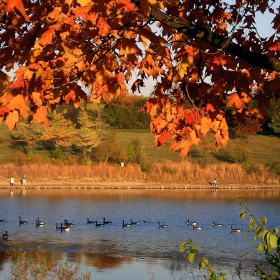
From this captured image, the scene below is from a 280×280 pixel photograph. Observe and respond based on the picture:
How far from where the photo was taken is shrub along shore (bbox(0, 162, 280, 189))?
4200 centimetres

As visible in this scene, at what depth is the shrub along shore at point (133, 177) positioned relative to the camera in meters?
42.0

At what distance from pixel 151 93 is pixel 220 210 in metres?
26.8

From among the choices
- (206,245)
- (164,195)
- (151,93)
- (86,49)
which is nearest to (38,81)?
(86,49)

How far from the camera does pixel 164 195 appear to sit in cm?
3762

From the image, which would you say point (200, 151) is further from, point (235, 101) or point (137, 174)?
point (235, 101)

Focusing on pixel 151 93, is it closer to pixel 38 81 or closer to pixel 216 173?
pixel 38 81

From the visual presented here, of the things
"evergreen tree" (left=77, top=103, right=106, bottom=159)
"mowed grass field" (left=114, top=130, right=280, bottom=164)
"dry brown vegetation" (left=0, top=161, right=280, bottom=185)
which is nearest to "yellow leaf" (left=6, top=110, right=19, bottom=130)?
"dry brown vegetation" (left=0, top=161, right=280, bottom=185)

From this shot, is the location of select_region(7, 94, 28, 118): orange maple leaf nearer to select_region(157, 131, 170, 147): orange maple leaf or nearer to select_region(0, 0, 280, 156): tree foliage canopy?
select_region(0, 0, 280, 156): tree foliage canopy

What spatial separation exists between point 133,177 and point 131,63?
125 feet

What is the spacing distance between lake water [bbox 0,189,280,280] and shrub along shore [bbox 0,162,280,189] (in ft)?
6.39

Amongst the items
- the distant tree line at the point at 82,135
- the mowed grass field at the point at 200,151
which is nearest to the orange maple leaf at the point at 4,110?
the distant tree line at the point at 82,135

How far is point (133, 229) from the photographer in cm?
2575

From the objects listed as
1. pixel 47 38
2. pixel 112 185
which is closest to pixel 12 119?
pixel 47 38

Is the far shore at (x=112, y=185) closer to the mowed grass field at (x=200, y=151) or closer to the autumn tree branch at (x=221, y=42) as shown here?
the mowed grass field at (x=200, y=151)
